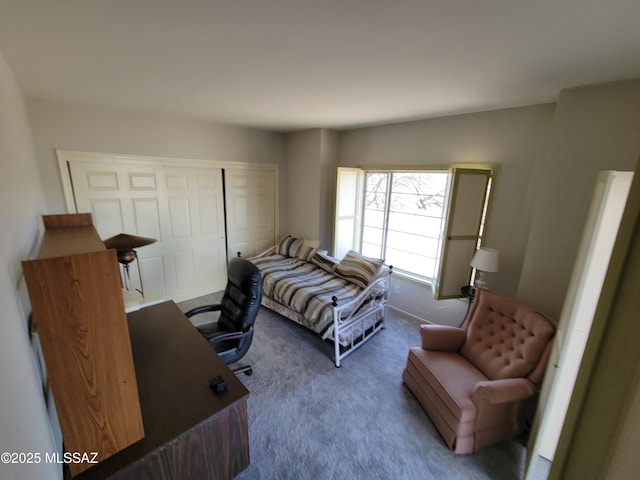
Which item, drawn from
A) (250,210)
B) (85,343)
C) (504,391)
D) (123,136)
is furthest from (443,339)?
(123,136)

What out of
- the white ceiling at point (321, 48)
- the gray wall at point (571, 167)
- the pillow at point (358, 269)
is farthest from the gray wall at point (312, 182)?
the gray wall at point (571, 167)

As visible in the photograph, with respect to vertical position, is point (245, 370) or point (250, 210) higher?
point (250, 210)

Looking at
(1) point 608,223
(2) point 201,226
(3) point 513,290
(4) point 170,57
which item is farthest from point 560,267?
(2) point 201,226

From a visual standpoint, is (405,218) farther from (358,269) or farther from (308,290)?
(308,290)

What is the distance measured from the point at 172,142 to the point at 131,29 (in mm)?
2363

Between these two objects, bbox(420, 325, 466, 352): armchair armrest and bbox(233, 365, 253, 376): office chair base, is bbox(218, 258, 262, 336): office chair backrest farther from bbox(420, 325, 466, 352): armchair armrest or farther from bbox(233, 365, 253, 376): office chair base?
bbox(420, 325, 466, 352): armchair armrest

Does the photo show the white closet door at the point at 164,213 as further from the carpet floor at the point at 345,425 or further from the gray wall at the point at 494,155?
the gray wall at the point at 494,155

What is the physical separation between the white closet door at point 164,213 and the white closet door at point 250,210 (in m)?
0.16

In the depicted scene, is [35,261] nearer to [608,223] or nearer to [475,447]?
[608,223]

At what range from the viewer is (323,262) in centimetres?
383

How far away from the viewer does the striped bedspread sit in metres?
2.79

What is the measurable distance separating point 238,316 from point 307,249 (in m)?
2.01

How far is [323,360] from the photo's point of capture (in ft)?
8.88

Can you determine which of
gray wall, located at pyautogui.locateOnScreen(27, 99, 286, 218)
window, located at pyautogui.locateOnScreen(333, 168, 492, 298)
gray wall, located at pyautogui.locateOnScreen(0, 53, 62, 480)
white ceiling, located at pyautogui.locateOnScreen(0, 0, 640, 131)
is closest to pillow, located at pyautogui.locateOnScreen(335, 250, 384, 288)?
window, located at pyautogui.locateOnScreen(333, 168, 492, 298)
